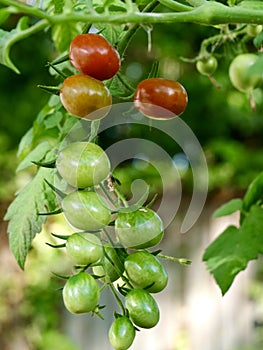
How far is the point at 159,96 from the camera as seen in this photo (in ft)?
1.73

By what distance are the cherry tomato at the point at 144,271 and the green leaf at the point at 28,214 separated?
163 mm

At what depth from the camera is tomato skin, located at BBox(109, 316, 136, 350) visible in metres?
0.49

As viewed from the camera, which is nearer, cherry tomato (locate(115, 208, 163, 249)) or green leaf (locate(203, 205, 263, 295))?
cherry tomato (locate(115, 208, 163, 249))

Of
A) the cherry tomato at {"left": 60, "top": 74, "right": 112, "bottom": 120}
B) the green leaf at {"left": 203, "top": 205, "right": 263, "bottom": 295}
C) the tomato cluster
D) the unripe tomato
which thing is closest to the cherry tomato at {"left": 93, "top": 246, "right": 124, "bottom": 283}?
the tomato cluster

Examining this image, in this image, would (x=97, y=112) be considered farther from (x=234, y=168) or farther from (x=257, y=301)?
(x=257, y=301)

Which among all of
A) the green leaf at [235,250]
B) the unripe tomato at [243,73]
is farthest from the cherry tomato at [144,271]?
the unripe tomato at [243,73]

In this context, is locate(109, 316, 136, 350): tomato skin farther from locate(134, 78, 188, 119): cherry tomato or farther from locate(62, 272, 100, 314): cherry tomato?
locate(134, 78, 188, 119): cherry tomato

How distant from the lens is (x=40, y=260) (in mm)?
3150

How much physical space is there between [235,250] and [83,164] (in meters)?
0.44

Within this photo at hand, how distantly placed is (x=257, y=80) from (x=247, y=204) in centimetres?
18

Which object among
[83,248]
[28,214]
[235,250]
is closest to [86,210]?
[83,248]

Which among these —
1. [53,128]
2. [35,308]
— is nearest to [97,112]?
[53,128]

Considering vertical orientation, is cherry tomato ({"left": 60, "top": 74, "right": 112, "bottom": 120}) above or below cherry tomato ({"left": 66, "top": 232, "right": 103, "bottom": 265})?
above

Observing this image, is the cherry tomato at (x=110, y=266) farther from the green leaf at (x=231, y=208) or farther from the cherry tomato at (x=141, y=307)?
the green leaf at (x=231, y=208)
